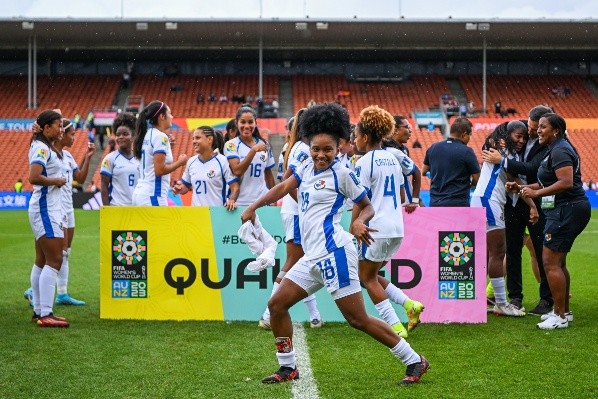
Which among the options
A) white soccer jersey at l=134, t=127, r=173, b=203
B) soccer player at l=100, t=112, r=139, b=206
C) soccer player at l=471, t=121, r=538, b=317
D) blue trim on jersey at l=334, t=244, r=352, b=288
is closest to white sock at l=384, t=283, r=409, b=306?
soccer player at l=471, t=121, r=538, b=317

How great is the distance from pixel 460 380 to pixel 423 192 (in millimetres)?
22784

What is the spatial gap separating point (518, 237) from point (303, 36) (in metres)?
35.1

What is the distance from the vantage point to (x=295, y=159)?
6809 mm

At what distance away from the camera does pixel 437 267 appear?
26.3 ft

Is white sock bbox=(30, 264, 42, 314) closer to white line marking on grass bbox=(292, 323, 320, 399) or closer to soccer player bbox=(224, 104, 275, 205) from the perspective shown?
soccer player bbox=(224, 104, 275, 205)

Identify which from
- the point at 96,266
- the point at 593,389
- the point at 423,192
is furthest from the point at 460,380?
the point at 423,192

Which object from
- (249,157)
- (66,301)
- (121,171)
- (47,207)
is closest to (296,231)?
(249,157)

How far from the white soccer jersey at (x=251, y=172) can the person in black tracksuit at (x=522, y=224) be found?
210 cm

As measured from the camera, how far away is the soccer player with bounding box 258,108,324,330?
7.00 metres

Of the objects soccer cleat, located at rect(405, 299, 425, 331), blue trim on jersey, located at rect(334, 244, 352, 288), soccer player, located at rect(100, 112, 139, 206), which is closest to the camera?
blue trim on jersey, located at rect(334, 244, 352, 288)

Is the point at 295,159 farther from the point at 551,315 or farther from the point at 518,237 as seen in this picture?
the point at 518,237

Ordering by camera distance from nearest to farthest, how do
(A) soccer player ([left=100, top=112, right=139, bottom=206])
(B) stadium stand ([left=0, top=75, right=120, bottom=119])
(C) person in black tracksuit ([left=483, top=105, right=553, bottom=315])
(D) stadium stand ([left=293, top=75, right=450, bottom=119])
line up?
(C) person in black tracksuit ([left=483, top=105, right=553, bottom=315]) < (A) soccer player ([left=100, top=112, right=139, bottom=206]) < (B) stadium stand ([left=0, top=75, right=120, bottom=119]) < (D) stadium stand ([left=293, top=75, right=450, bottom=119])

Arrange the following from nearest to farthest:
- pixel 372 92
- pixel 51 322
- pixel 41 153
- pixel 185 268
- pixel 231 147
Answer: pixel 51 322, pixel 41 153, pixel 185 268, pixel 231 147, pixel 372 92

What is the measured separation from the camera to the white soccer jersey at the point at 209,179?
869 cm
